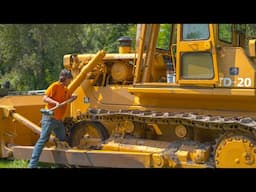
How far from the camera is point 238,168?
676 centimetres

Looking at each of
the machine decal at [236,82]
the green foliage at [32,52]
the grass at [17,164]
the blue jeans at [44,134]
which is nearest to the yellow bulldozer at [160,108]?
the machine decal at [236,82]

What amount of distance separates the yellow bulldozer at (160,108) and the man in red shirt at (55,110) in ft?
1.68

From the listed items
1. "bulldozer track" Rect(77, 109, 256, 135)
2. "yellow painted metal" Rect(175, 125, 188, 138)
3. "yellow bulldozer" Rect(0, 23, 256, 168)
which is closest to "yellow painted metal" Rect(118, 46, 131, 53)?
"yellow bulldozer" Rect(0, 23, 256, 168)

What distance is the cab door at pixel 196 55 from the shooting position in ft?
23.1

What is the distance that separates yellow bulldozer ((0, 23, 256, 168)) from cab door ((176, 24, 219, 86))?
0.02 m

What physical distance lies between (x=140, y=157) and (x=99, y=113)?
138 centimetres

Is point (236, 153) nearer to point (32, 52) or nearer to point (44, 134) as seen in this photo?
point (44, 134)

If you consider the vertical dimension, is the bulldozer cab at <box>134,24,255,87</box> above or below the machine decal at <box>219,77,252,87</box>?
above

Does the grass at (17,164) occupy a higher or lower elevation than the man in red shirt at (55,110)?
lower

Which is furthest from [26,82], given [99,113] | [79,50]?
[99,113]

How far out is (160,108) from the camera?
25.9 ft

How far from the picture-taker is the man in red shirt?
303 inches

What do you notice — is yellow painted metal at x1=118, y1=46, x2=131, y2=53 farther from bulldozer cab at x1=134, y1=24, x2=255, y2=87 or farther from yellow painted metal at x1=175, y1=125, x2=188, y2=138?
yellow painted metal at x1=175, y1=125, x2=188, y2=138

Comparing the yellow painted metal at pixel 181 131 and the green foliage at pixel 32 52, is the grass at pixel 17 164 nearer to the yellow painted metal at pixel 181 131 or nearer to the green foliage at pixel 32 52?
the yellow painted metal at pixel 181 131
